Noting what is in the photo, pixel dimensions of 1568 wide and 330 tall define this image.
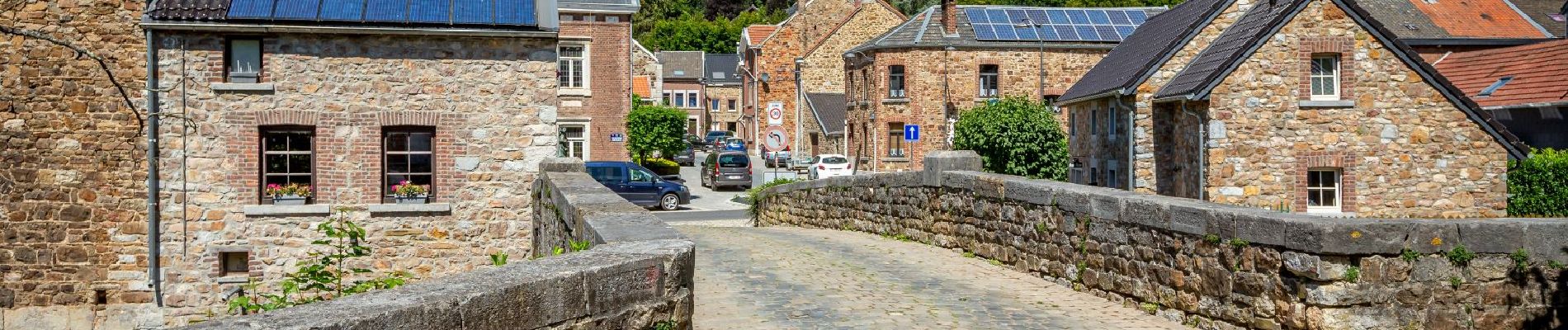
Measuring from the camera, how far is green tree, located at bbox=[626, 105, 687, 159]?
46.0m

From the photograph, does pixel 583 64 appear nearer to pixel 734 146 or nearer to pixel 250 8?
pixel 250 8

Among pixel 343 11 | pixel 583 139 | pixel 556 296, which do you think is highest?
pixel 343 11

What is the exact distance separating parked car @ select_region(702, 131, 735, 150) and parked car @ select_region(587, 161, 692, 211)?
111 ft

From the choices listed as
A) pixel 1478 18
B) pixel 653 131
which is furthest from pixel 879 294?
pixel 653 131

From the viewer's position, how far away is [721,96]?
278 ft

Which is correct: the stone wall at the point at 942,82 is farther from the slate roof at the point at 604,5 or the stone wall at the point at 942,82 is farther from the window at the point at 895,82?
the slate roof at the point at 604,5

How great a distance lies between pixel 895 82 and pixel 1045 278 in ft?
100

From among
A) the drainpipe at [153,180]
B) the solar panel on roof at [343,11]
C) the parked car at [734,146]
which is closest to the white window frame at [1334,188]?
the solar panel on roof at [343,11]

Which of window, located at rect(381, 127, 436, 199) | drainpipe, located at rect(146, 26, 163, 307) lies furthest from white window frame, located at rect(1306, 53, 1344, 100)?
drainpipe, located at rect(146, 26, 163, 307)

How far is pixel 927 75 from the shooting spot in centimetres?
4122

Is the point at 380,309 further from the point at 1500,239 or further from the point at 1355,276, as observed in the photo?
the point at 1500,239

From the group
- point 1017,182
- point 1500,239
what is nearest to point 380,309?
point 1500,239

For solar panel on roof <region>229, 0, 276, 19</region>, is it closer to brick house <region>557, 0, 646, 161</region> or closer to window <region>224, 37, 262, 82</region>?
window <region>224, 37, 262, 82</region>

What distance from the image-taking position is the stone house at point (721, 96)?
84.5 metres
